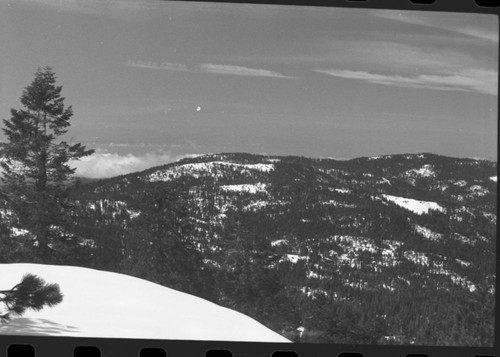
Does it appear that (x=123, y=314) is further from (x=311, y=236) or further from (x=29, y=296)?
(x=311, y=236)

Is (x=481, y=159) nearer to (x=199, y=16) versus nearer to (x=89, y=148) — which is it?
(x=199, y=16)

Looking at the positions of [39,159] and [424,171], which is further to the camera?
[39,159]

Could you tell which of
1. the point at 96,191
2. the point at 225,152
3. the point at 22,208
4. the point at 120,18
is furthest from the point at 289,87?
the point at 22,208

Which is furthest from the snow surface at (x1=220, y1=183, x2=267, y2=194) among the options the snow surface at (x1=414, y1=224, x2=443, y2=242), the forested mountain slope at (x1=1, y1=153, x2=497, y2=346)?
the snow surface at (x1=414, y1=224, x2=443, y2=242)

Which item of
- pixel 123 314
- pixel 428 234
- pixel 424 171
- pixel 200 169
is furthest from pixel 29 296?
pixel 428 234

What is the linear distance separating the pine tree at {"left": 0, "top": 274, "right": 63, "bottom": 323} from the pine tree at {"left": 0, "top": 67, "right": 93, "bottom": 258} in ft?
5.82

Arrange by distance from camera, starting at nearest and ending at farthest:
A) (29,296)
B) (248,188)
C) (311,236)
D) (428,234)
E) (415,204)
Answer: (29,296)
(248,188)
(311,236)
(415,204)
(428,234)

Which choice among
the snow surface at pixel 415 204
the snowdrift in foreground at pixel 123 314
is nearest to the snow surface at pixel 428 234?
the snow surface at pixel 415 204

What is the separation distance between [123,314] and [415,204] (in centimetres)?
348

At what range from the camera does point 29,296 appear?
5543 mm

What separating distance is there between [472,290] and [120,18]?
490cm

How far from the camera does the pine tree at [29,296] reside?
555cm

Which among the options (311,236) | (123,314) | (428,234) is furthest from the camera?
(428,234)

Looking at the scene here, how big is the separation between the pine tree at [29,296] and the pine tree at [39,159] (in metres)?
1.77
